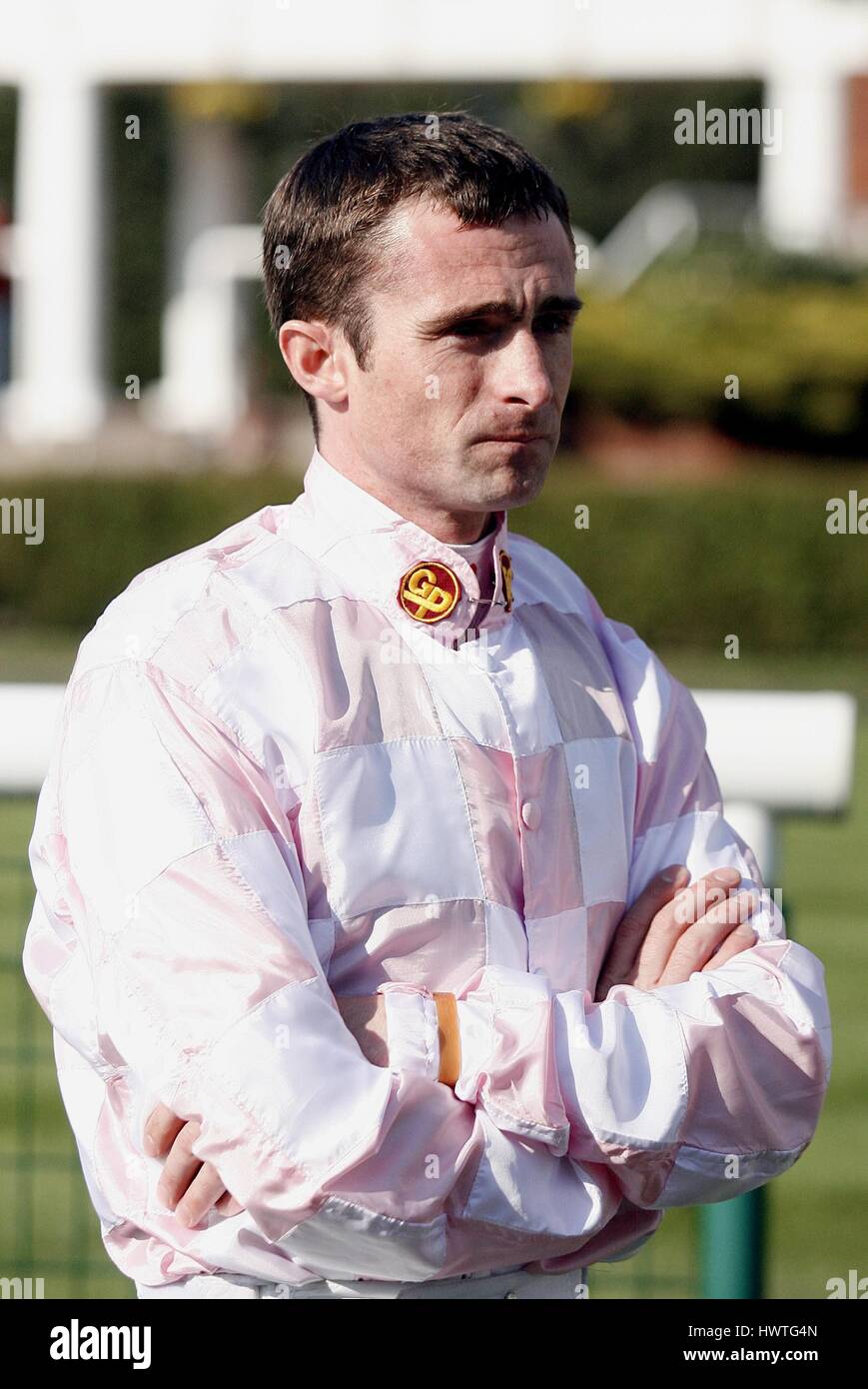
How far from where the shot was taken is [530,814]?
2195 mm

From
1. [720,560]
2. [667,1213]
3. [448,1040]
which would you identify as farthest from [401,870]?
[720,560]

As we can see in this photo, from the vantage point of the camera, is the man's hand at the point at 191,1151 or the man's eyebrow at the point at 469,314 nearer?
the man's hand at the point at 191,1151

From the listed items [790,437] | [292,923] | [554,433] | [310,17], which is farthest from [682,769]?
[310,17]

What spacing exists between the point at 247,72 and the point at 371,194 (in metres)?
20.5

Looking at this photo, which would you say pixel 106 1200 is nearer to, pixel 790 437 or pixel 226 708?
pixel 226 708

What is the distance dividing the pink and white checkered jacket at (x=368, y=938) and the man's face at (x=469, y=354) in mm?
111

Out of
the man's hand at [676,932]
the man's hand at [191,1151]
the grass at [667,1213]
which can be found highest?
the man's hand at [676,932]

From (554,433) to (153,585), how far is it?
475 mm

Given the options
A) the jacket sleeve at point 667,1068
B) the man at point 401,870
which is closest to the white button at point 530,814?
the man at point 401,870

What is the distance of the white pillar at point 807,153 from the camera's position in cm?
2159

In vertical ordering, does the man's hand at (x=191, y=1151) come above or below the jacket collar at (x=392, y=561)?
below

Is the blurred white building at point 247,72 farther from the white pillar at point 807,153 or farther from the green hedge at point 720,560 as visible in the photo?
the green hedge at point 720,560

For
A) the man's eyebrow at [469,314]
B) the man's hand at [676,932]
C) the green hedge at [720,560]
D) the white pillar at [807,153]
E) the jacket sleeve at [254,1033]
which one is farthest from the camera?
the white pillar at [807,153]

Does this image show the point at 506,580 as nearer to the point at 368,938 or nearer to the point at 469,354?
the point at 469,354
